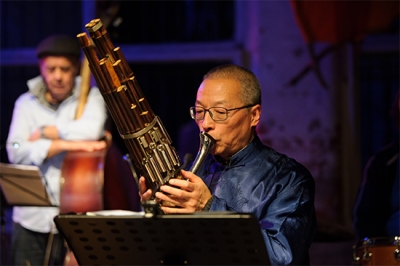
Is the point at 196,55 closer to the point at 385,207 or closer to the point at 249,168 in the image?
the point at 385,207

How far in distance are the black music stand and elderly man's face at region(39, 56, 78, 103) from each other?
94.5 inches

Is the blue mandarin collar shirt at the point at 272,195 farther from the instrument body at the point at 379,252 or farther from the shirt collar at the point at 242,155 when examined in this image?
the instrument body at the point at 379,252

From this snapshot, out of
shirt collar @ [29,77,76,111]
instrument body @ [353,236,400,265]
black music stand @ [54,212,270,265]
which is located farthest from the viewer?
shirt collar @ [29,77,76,111]

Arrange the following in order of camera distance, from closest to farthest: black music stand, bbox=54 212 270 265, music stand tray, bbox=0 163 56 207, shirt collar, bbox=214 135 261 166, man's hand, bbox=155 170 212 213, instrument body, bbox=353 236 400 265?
black music stand, bbox=54 212 270 265
man's hand, bbox=155 170 212 213
shirt collar, bbox=214 135 261 166
instrument body, bbox=353 236 400 265
music stand tray, bbox=0 163 56 207

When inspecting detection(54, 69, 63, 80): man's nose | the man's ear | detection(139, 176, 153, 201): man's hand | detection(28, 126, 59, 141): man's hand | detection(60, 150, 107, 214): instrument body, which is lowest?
detection(60, 150, 107, 214): instrument body

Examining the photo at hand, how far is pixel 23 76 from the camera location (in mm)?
6281

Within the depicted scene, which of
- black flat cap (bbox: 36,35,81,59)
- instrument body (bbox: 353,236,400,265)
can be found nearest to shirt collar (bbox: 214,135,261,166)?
instrument body (bbox: 353,236,400,265)

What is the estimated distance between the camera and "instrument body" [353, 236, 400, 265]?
337cm

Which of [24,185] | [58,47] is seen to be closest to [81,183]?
[24,185]

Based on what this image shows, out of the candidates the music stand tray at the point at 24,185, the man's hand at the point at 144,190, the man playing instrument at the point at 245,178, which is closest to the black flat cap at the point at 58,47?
the music stand tray at the point at 24,185

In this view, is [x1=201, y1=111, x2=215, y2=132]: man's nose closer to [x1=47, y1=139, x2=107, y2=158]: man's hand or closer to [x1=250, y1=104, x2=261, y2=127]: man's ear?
[x1=250, y1=104, x2=261, y2=127]: man's ear

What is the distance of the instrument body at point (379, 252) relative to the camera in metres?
3.37

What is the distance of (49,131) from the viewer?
176 inches

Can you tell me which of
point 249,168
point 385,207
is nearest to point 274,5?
point 385,207
